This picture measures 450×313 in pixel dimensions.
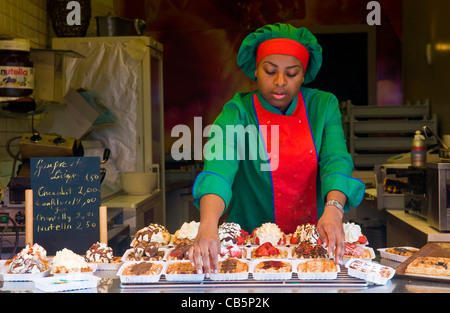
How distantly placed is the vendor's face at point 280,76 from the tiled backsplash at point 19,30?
1.55 m

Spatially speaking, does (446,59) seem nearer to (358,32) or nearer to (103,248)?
(358,32)

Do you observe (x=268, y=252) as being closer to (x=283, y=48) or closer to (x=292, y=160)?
(x=292, y=160)

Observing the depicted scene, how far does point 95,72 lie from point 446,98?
313 cm

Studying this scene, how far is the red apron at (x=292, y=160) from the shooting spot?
2494 millimetres

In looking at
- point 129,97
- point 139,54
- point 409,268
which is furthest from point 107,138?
point 409,268

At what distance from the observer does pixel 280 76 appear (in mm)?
2277

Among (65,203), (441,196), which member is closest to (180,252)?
(65,203)

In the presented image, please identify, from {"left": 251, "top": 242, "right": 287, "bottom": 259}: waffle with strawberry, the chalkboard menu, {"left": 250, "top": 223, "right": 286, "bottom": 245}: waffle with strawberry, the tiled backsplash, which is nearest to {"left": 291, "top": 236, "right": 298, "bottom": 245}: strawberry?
{"left": 250, "top": 223, "right": 286, "bottom": 245}: waffle with strawberry

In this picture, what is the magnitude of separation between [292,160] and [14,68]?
62.4 inches

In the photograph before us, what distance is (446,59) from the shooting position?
5273 mm

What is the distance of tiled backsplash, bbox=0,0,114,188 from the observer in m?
4.01

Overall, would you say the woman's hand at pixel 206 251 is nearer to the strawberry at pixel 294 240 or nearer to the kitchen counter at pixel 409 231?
the strawberry at pixel 294 240

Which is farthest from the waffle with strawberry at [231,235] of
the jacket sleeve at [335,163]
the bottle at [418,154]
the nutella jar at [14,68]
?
the bottle at [418,154]

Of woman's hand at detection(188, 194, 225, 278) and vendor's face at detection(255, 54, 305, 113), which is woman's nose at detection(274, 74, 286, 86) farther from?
woman's hand at detection(188, 194, 225, 278)
